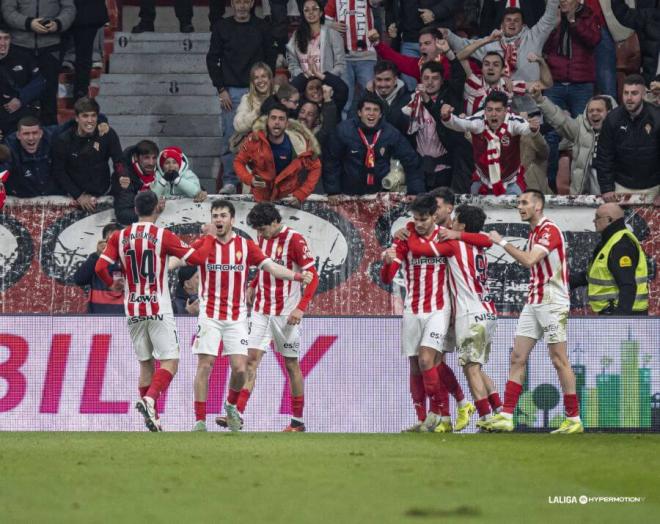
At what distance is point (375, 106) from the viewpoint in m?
14.8

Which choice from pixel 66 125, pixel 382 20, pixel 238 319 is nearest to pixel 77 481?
pixel 238 319

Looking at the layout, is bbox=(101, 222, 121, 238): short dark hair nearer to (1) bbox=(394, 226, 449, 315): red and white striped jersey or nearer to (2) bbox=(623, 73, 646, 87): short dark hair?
(1) bbox=(394, 226, 449, 315): red and white striped jersey

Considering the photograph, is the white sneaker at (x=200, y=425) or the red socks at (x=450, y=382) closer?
the white sneaker at (x=200, y=425)

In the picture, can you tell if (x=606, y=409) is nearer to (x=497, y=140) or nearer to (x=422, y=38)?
(x=497, y=140)

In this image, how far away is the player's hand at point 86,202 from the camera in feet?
48.7

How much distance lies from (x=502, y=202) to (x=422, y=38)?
2416mm

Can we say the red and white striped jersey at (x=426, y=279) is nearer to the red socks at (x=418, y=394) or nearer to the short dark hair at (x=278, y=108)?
the red socks at (x=418, y=394)

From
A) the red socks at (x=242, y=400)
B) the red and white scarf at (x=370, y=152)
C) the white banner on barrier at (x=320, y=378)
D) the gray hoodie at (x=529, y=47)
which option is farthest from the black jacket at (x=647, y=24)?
the red socks at (x=242, y=400)

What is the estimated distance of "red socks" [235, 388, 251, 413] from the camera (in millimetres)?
12242

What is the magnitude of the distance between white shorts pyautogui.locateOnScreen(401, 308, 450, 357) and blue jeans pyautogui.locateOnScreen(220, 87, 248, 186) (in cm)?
405

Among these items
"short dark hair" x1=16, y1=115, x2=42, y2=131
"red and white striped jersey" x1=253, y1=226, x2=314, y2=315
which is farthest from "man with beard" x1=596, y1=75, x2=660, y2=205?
"short dark hair" x1=16, y1=115, x2=42, y2=131

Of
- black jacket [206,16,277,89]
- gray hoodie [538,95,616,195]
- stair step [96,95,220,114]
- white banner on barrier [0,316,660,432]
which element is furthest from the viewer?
stair step [96,95,220,114]

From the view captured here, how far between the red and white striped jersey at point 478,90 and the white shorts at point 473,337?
13.6 feet

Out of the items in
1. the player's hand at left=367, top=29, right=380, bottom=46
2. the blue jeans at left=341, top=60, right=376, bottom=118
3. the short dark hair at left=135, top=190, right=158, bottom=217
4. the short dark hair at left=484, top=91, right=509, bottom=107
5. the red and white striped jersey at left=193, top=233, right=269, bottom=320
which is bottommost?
the red and white striped jersey at left=193, top=233, right=269, bottom=320
